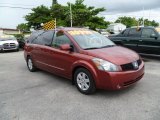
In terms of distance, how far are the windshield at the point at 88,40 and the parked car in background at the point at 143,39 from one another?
3.79m

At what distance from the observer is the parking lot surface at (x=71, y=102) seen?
13.7 ft

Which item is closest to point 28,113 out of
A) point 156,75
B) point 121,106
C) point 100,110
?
point 100,110

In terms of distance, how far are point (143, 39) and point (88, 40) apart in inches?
181

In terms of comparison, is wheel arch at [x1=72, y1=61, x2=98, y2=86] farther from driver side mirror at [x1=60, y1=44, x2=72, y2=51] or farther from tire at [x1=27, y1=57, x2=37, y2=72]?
tire at [x1=27, y1=57, x2=37, y2=72]

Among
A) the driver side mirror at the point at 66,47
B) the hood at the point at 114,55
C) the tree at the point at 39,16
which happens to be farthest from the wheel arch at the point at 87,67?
the tree at the point at 39,16

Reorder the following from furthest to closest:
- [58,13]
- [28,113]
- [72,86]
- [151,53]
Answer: [58,13], [151,53], [72,86], [28,113]

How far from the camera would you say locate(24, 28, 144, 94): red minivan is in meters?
4.84

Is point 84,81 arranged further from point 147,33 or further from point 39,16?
point 39,16

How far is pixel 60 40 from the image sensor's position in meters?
6.25

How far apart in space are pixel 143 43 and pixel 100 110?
6.18 meters

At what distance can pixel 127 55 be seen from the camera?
5293 millimetres

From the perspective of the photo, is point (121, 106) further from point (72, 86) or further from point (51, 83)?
point (51, 83)

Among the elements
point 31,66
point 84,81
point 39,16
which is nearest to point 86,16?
point 39,16

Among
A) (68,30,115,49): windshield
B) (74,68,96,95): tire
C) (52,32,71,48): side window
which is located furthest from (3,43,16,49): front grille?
(74,68,96,95): tire
